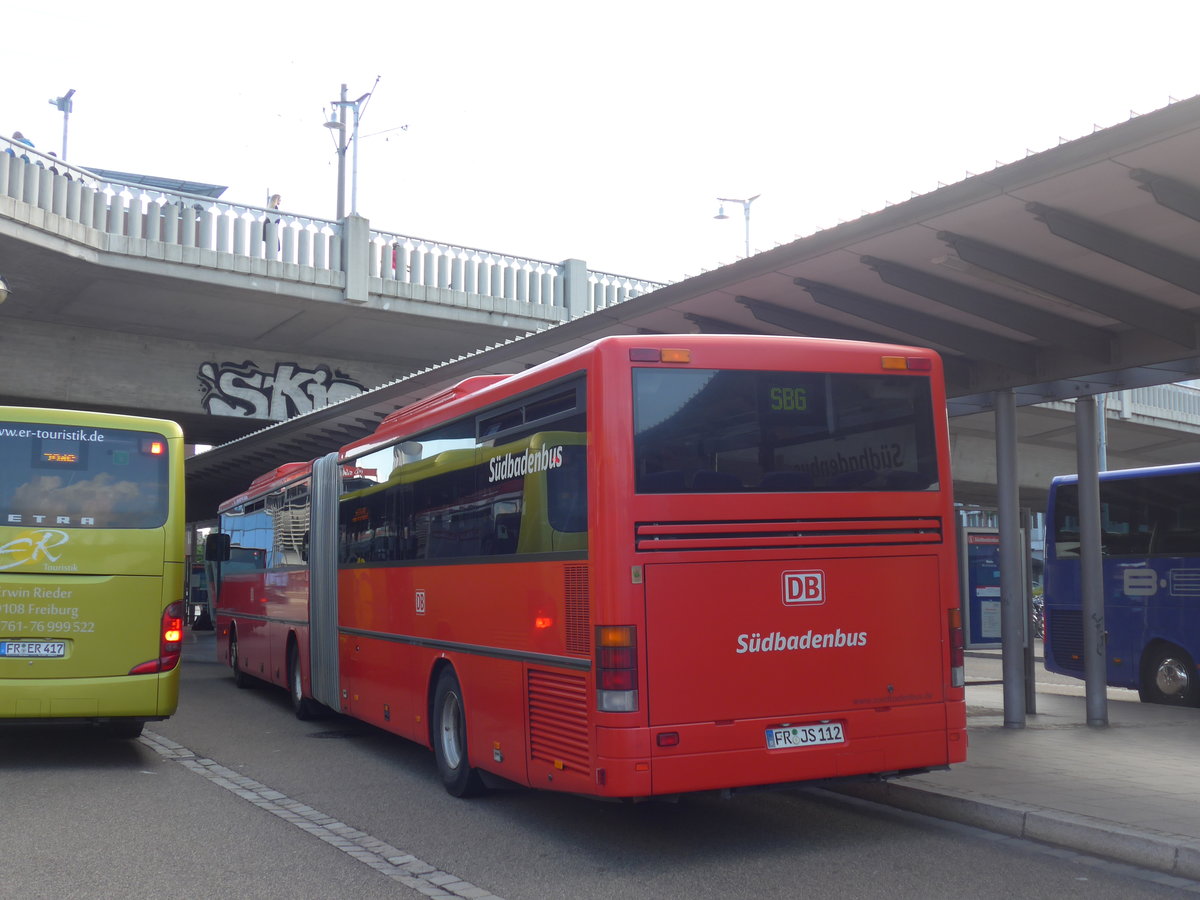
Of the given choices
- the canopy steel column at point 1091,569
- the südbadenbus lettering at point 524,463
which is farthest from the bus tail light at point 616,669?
the canopy steel column at point 1091,569

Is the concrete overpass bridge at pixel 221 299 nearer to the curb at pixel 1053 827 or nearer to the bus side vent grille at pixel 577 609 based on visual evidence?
the bus side vent grille at pixel 577 609

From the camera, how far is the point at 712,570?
726cm

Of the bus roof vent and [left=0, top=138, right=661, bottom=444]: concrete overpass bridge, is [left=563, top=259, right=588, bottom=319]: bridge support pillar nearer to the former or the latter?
[left=0, top=138, right=661, bottom=444]: concrete overpass bridge

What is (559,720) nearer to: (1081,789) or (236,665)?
(1081,789)

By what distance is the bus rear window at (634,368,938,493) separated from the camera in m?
7.28

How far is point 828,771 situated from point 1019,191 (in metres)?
3.89

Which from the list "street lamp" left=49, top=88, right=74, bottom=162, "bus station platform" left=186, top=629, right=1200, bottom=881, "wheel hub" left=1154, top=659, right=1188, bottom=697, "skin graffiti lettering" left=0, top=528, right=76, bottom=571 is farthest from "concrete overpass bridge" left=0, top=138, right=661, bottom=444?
"street lamp" left=49, top=88, right=74, bottom=162

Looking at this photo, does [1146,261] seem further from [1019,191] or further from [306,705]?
[306,705]

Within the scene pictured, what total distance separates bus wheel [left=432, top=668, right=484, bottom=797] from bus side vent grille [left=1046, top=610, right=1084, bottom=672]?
10.1m

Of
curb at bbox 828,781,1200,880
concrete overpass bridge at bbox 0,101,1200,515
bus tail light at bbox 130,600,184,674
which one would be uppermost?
concrete overpass bridge at bbox 0,101,1200,515

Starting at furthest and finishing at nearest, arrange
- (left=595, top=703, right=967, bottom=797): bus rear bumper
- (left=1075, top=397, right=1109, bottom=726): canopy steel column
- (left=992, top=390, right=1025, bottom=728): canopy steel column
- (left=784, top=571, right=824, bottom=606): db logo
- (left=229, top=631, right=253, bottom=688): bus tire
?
1. (left=229, top=631, right=253, bottom=688): bus tire
2. (left=1075, top=397, right=1109, bottom=726): canopy steel column
3. (left=992, top=390, right=1025, bottom=728): canopy steel column
4. (left=784, top=571, right=824, bottom=606): db logo
5. (left=595, top=703, right=967, bottom=797): bus rear bumper

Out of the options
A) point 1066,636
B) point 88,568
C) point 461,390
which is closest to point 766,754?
point 461,390

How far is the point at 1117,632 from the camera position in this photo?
16484 millimetres

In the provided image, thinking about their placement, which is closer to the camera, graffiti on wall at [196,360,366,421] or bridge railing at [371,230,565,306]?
bridge railing at [371,230,565,306]
